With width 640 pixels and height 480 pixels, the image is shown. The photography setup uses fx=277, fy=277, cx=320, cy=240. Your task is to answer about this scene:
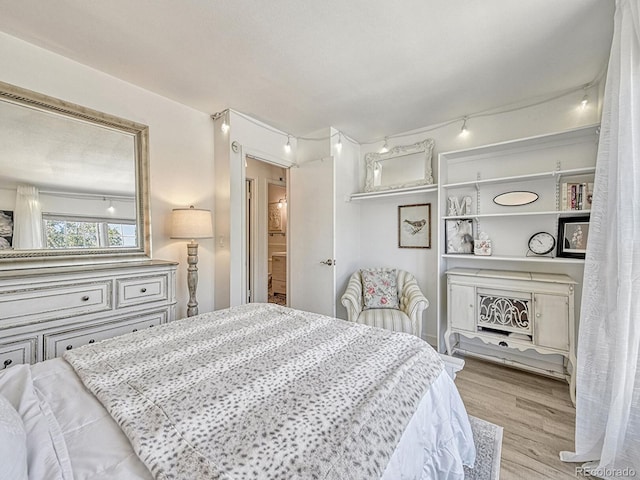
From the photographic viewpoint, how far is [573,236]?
2.40 metres

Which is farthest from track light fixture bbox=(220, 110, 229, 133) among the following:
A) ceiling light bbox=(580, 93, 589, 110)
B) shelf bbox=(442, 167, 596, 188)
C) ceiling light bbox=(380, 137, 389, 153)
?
ceiling light bbox=(580, 93, 589, 110)

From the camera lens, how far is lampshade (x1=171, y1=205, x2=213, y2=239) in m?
2.47

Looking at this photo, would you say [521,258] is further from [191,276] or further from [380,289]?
[191,276]

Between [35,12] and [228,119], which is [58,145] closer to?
[35,12]

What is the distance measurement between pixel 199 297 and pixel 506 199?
332 cm

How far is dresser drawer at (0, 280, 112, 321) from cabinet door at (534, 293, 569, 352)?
340 centimetres

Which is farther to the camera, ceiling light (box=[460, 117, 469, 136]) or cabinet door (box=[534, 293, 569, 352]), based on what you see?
ceiling light (box=[460, 117, 469, 136])

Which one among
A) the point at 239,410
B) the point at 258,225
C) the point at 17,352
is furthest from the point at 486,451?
the point at 258,225

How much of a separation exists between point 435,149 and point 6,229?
3.87m

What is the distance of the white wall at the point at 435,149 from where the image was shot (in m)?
2.59

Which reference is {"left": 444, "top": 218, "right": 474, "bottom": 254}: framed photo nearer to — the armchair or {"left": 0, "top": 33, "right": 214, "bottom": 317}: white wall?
the armchair

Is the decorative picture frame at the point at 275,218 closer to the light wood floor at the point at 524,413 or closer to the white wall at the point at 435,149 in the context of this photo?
the white wall at the point at 435,149

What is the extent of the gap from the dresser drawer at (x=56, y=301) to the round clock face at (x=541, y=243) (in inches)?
142

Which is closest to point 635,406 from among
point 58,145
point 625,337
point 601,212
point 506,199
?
point 625,337
